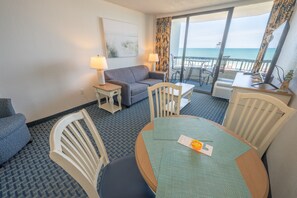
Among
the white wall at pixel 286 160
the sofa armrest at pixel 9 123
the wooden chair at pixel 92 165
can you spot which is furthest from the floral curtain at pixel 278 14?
the sofa armrest at pixel 9 123

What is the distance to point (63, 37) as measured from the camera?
244cm

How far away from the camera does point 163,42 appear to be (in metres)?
4.38

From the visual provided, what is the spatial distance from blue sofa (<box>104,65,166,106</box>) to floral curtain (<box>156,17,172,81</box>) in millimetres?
726

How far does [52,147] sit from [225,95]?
3883 millimetres

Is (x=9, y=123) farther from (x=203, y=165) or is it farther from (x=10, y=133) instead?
(x=203, y=165)

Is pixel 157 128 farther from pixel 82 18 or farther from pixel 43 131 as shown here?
pixel 82 18

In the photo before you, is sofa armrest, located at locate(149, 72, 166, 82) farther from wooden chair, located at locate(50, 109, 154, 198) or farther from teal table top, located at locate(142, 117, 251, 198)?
wooden chair, located at locate(50, 109, 154, 198)

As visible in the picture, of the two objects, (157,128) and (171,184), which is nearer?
(171,184)

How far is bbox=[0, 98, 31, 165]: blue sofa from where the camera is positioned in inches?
58.7

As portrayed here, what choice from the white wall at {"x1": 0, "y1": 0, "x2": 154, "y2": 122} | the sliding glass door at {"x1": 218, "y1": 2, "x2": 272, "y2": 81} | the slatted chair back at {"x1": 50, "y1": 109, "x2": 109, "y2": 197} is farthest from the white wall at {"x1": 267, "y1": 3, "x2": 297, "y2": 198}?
the white wall at {"x1": 0, "y1": 0, "x2": 154, "y2": 122}

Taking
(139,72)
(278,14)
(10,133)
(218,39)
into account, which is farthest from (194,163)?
(218,39)

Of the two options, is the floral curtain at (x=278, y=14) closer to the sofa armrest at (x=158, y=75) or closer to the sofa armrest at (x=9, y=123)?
the sofa armrest at (x=158, y=75)

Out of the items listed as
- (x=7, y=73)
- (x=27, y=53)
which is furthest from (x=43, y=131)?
(x=27, y=53)

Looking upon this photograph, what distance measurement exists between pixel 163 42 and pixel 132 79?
1.85 metres
